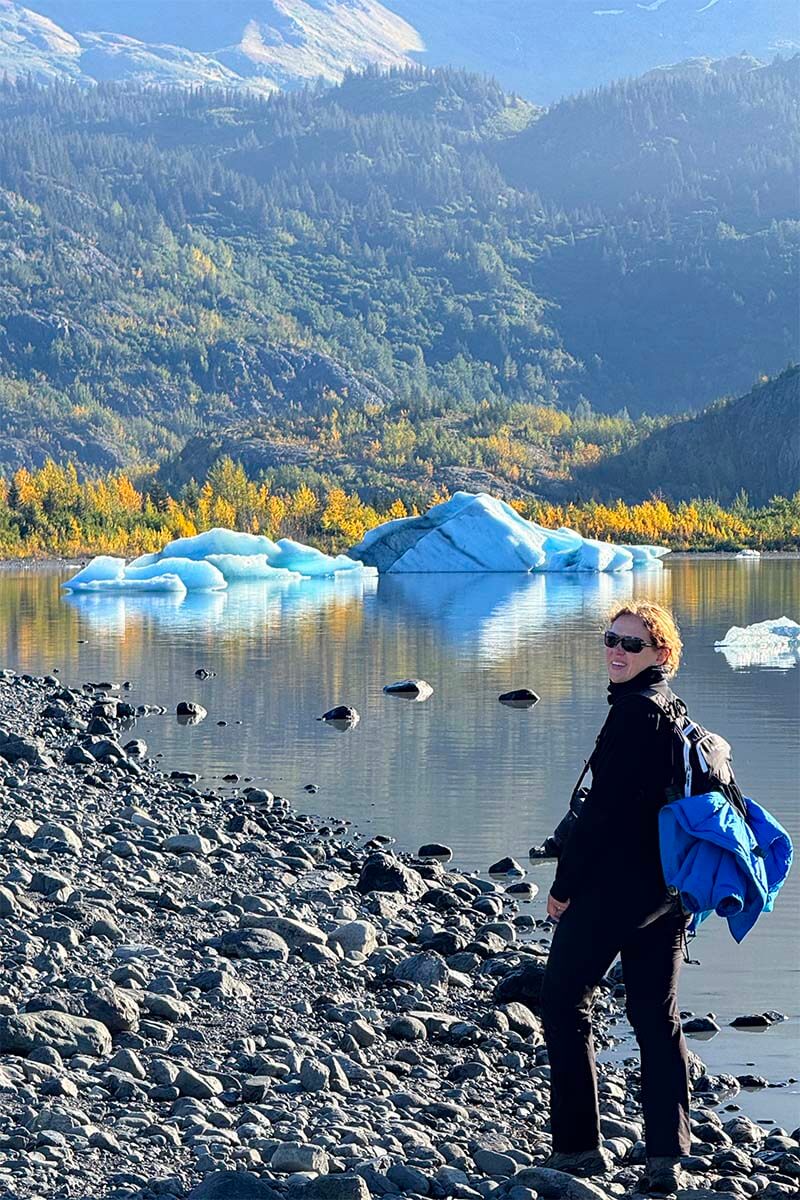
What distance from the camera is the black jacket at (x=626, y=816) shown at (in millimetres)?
6723

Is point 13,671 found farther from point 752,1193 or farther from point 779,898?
point 752,1193

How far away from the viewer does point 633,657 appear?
22.9 feet

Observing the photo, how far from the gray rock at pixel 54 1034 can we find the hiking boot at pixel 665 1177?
9.04 ft

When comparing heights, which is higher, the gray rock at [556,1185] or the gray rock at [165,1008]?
the gray rock at [165,1008]

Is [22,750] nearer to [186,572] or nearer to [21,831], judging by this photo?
[21,831]

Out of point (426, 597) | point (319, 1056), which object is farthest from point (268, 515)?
point (319, 1056)

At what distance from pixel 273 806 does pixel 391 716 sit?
378 inches

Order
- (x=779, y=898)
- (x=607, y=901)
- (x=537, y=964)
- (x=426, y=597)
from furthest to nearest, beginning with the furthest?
(x=426, y=597) → (x=779, y=898) → (x=537, y=964) → (x=607, y=901)

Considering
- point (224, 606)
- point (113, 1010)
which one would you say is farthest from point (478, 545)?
point (113, 1010)

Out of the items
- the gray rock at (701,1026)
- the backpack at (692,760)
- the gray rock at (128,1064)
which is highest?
the backpack at (692,760)

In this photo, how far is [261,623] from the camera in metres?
55.0

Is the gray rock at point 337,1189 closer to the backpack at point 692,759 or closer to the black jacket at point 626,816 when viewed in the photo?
the black jacket at point 626,816

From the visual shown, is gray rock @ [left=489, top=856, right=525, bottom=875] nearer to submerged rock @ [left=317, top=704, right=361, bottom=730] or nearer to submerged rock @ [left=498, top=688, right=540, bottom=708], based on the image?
submerged rock @ [left=317, top=704, right=361, bottom=730]

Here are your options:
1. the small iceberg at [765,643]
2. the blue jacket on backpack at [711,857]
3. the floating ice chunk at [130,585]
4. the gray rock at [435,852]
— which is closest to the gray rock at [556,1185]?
the blue jacket on backpack at [711,857]
